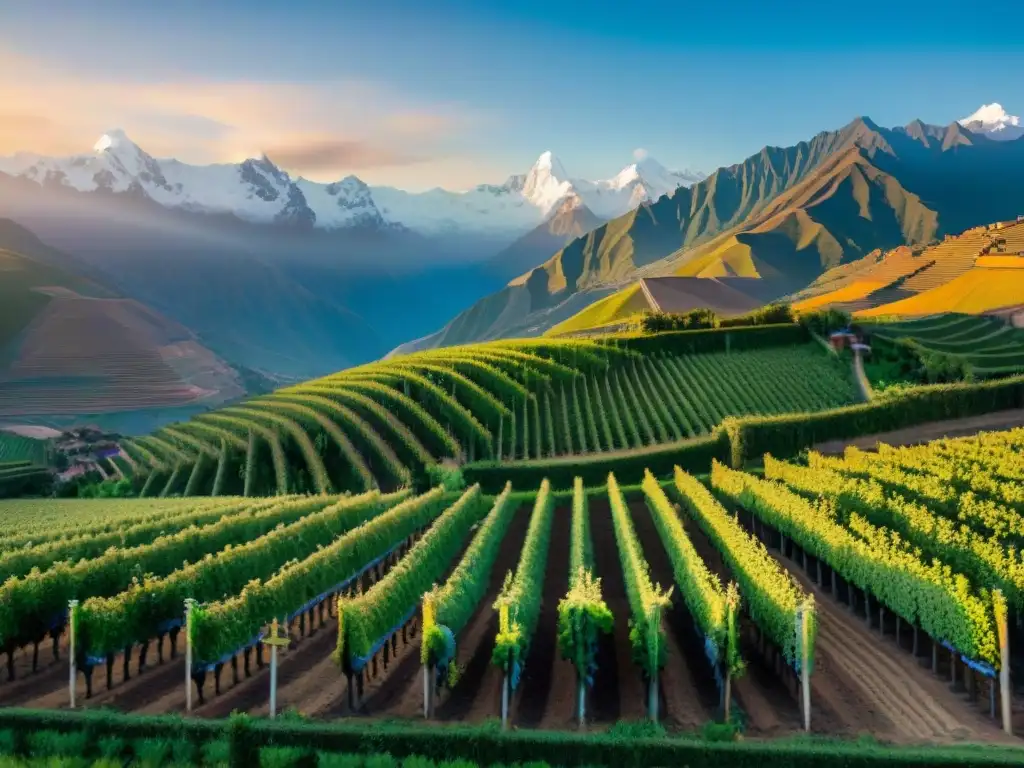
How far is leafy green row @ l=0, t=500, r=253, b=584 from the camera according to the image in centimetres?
2323

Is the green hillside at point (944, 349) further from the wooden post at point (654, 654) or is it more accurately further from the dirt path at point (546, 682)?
the wooden post at point (654, 654)

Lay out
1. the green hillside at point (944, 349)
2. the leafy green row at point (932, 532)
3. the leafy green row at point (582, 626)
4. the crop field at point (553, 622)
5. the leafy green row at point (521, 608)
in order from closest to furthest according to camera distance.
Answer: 1. the leafy green row at point (521, 608)
2. the leafy green row at point (582, 626)
3. the crop field at point (553, 622)
4. the leafy green row at point (932, 532)
5. the green hillside at point (944, 349)

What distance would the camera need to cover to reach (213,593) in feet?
76.6

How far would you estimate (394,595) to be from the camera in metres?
21.9

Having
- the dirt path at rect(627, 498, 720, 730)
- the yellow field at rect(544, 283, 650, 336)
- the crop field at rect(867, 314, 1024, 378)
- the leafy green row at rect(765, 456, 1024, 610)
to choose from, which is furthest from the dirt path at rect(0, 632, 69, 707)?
the yellow field at rect(544, 283, 650, 336)

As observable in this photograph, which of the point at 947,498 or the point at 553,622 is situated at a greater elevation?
the point at 947,498

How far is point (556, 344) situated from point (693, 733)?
5740cm

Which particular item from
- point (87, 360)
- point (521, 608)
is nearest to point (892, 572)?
point (521, 608)

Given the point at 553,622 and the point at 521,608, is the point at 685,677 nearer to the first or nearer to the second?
the point at 521,608

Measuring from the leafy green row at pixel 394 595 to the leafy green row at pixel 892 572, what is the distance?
530 inches

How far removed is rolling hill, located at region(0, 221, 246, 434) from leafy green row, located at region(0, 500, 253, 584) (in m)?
116

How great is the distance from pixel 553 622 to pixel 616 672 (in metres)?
4.14

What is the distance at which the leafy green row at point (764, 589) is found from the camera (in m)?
19.2

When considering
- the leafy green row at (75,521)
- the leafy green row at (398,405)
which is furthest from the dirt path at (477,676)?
the leafy green row at (398,405)
